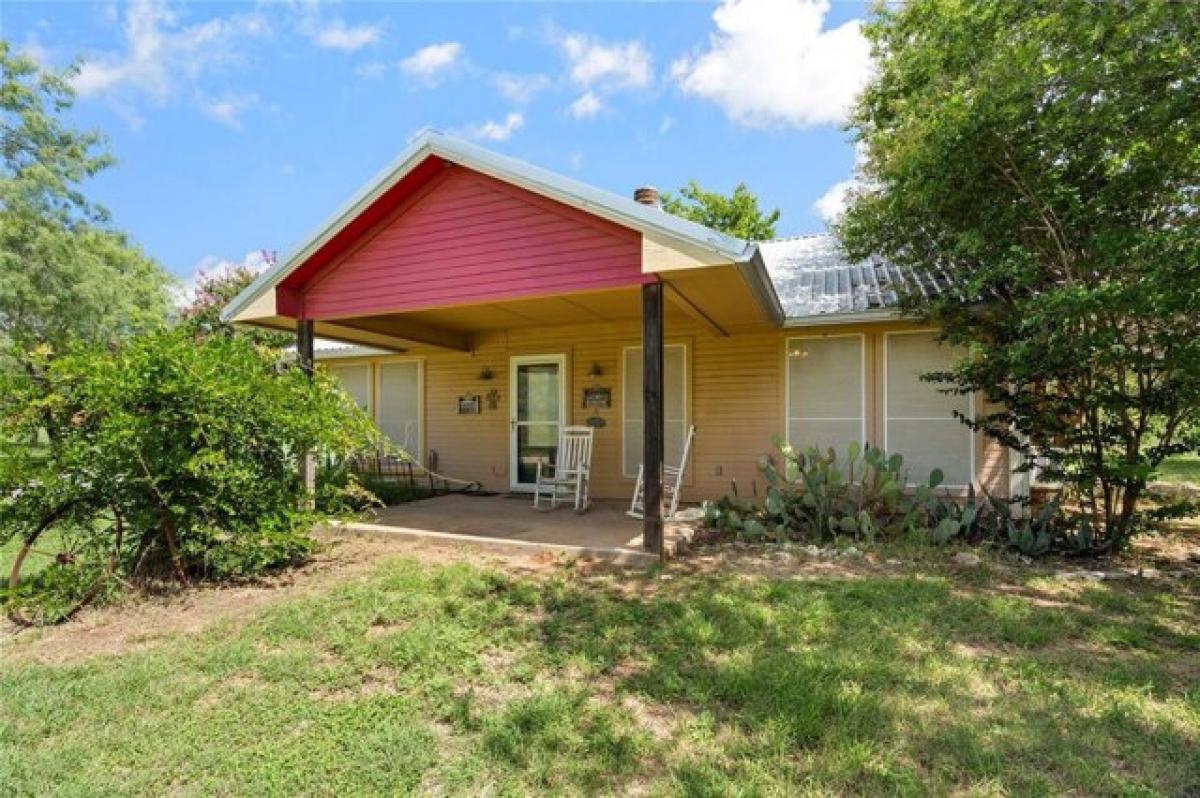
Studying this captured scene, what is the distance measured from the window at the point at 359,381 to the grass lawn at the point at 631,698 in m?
6.87

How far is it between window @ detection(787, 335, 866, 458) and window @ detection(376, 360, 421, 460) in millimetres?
5916

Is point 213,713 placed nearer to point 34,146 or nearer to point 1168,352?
point 1168,352

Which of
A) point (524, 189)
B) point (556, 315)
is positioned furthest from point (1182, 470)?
point (524, 189)

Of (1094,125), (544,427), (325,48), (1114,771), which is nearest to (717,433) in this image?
(544,427)

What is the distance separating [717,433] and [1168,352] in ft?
14.2

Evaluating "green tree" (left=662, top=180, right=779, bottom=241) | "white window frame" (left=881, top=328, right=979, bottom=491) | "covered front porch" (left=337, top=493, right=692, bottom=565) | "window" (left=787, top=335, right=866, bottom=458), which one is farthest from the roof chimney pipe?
"green tree" (left=662, top=180, right=779, bottom=241)

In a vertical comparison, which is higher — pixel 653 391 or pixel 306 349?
pixel 306 349

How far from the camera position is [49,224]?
16328 millimetres

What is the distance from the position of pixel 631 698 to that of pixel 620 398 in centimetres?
586

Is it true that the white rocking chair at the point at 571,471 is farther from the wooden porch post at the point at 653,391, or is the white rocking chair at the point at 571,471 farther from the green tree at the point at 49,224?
the green tree at the point at 49,224

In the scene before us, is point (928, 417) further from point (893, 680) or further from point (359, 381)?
point (359, 381)

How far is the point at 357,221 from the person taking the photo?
5.95m

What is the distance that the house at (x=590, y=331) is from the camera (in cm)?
503

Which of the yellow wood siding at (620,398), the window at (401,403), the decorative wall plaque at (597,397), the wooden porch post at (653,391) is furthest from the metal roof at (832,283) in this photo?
the window at (401,403)
